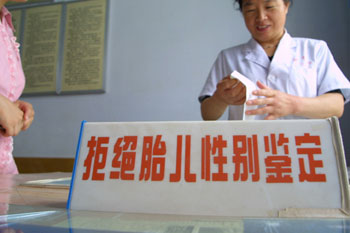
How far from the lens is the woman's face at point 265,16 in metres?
0.94

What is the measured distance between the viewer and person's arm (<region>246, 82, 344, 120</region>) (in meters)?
0.75

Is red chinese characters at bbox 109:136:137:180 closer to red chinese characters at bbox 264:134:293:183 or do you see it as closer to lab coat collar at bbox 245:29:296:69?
red chinese characters at bbox 264:134:293:183

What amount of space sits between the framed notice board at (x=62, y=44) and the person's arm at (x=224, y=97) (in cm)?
116

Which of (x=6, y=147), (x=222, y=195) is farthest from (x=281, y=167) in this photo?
(x=6, y=147)

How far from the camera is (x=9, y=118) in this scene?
0.70 m

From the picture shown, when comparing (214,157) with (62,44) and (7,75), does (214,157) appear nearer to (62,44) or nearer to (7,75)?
(7,75)

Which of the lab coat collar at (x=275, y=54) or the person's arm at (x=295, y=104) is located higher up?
the lab coat collar at (x=275, y=54)

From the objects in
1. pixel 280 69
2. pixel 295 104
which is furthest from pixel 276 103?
pixel 280 69

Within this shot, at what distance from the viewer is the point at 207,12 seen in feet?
6.00

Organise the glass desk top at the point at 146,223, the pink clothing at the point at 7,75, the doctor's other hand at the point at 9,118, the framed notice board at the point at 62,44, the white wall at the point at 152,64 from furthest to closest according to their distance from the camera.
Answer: the framed notice board at the point at 62,44 → the white wall at the point at 152,64 → the pink clothing at the point at 7,75 → the doctor's other hand at the point at 9,118 → the glass desk top at the point at 146,223

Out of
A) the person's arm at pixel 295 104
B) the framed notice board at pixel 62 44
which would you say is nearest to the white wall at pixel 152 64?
the framed notice board at pixel 62 44

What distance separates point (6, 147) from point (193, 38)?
134cm

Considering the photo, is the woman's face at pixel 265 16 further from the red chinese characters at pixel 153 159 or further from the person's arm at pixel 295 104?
the red chinese characters at pixel 153 159

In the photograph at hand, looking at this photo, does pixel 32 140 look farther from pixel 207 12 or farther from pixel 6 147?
pixel 207 12
